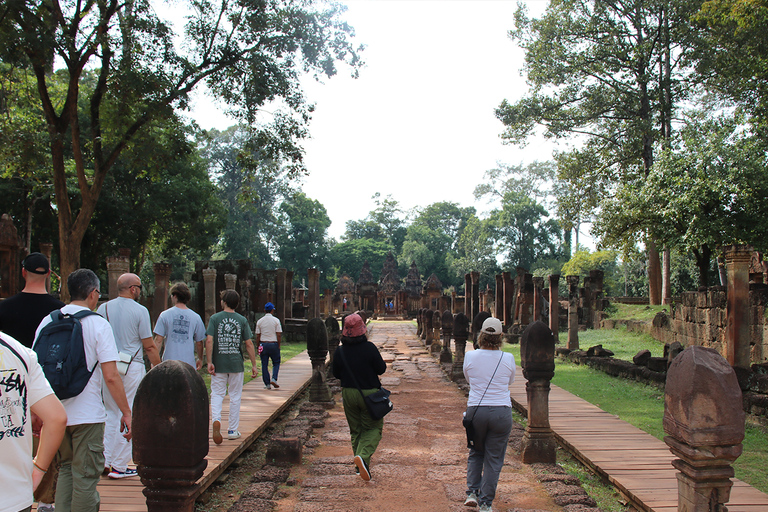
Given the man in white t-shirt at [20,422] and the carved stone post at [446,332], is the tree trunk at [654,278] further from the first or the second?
the man in white t-shirt at [20,422]

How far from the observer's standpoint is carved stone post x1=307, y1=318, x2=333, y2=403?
29.1ft

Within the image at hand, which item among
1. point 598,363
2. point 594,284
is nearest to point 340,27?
point 598,363

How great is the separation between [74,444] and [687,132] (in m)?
17.9

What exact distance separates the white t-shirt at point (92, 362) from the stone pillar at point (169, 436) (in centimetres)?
49

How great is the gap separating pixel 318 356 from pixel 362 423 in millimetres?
3658

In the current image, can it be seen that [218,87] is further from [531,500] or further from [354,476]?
[531,500]

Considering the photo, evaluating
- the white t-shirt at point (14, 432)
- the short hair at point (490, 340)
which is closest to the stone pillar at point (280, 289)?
the short hair at point (490, 340)

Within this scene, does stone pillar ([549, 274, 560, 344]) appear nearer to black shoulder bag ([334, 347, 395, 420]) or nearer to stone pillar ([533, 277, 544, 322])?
stone pillar ([533, 277, 544, 322])

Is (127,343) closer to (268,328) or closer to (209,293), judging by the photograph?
(268,328)

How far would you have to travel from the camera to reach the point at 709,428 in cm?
324

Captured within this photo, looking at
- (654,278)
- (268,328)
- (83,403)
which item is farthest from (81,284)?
(654,278)

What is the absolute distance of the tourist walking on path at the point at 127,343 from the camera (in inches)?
183

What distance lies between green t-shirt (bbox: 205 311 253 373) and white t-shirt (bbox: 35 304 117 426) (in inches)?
97.4

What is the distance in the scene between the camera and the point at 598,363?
12062mm
